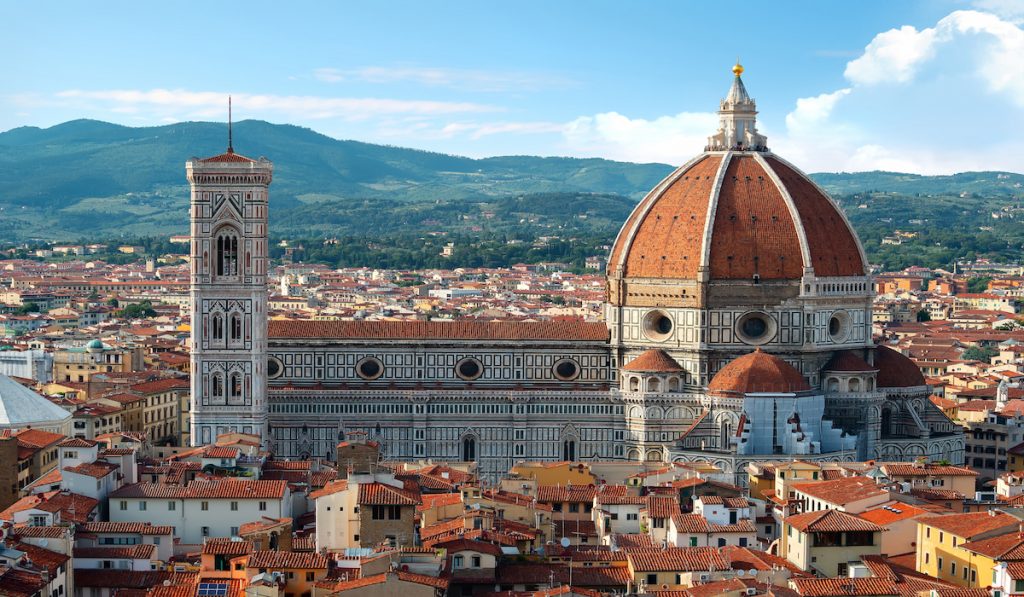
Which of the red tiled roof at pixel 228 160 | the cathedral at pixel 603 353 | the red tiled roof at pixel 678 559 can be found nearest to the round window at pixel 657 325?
the cathedral at pixel 603 353

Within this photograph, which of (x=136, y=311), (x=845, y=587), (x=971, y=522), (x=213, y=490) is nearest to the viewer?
(x=845, y=587)

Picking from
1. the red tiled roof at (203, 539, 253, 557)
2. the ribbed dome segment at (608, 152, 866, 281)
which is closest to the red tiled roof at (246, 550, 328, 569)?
the red tiled roof at (203, 539, 253, 557)

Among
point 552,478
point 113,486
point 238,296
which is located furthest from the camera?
point 238,296

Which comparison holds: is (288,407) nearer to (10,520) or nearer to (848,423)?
(848,423)

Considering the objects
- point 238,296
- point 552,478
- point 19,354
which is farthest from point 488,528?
point 19,354

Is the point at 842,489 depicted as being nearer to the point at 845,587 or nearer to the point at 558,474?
the point at 845,587

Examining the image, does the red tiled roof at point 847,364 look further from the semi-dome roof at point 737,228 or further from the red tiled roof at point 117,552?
the red tiled roof at point 117,552

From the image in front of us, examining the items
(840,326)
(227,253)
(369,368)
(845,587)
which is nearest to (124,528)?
(845,587)
